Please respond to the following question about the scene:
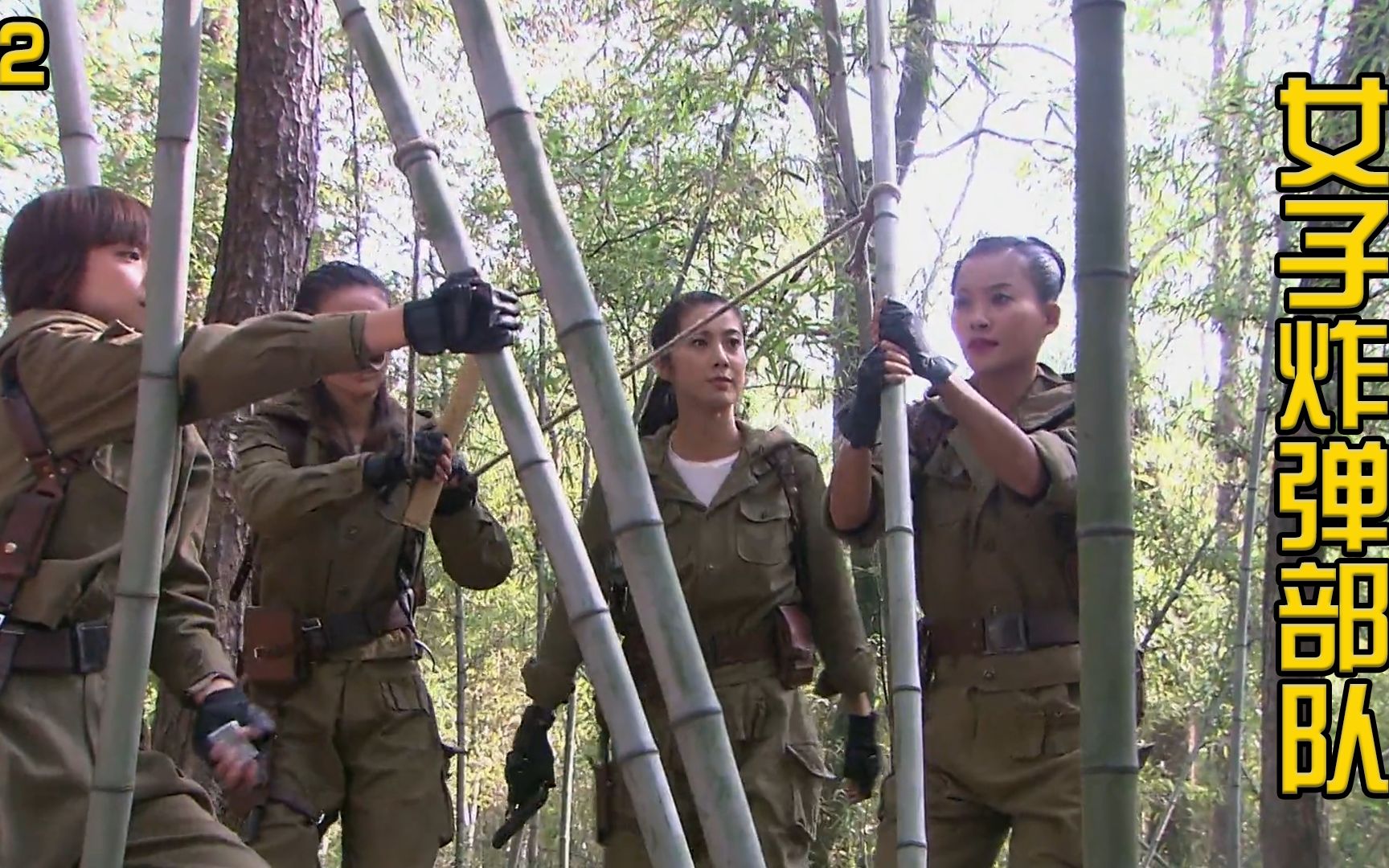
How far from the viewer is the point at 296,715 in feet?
8.87

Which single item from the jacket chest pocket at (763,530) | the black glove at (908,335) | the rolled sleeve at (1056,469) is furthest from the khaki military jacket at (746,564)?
the black glove at (908,335)

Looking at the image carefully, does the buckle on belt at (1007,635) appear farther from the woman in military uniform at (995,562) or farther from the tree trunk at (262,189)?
the tree trunk at (262,189)

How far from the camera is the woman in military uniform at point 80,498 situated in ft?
5.81

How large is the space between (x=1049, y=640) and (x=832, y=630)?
611 mm

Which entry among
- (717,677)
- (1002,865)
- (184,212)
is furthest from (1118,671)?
(1002,865)

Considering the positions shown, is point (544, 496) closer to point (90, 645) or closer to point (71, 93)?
point (90, 645)

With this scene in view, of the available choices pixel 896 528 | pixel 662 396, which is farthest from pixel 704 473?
pixel 896 528

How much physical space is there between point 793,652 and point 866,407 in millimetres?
820

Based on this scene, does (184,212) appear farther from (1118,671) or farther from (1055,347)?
(1055,347)

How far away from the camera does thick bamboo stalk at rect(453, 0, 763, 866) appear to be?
1.32 m

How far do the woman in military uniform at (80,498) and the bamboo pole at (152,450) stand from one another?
0.16ft

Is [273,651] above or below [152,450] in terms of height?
below

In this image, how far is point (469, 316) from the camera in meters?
1.46

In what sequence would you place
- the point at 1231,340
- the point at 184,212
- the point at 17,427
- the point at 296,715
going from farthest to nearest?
the point at 1231,340 → the point at 296,715 → the point at 17,427 → the point at 184,212
